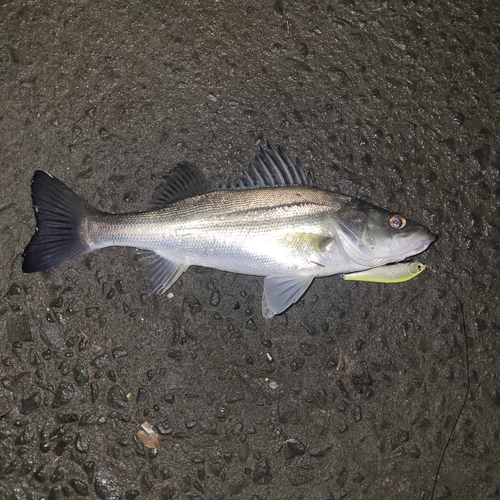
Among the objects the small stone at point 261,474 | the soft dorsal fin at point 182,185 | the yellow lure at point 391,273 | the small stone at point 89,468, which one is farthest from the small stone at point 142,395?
the yellow lure at point 391,273

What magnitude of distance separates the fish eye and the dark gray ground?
0.43 metres

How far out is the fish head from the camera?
9.33ft

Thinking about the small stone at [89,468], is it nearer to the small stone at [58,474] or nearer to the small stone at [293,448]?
the small stone at [58,474]

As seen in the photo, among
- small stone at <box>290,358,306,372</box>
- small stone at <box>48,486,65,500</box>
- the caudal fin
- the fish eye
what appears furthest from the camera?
small stone at <box>290,358,306,372</box>

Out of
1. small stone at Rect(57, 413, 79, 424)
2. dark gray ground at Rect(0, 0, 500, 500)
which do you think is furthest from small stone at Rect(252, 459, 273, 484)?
small stone at Rect(57, 413, 79, 424)

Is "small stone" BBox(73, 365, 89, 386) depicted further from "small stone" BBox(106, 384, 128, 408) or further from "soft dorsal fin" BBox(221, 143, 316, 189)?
"soft dorsal fin" BBox(221, 143, 316, 189)

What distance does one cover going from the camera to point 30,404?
10.2ft

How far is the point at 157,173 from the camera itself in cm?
324

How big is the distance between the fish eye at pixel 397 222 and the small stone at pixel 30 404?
254 centimetres

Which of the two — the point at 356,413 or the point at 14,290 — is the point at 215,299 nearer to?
the point at 356,413

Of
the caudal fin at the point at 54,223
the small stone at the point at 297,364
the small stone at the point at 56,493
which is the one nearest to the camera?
the caudal fin at the point at 54,223

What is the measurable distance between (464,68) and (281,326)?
2278mm

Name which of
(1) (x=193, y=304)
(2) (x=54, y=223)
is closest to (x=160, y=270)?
(1) (x=193, y=304)

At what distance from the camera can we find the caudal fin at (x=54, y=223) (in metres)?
2.94
